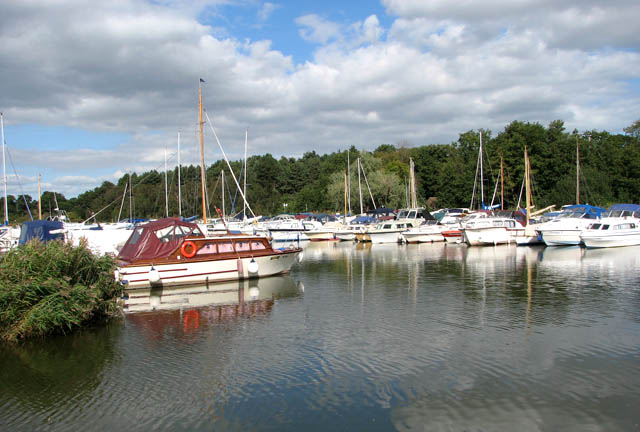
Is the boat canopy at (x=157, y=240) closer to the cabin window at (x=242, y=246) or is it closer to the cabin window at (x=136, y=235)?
the cabin window at (x=136, y=235)

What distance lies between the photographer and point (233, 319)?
16.4m

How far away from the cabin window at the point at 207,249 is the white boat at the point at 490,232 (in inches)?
1002

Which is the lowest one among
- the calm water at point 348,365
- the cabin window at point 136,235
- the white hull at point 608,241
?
the calm water at point 348,365

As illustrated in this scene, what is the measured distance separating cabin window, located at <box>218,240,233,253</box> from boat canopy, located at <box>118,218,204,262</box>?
3.65 ft

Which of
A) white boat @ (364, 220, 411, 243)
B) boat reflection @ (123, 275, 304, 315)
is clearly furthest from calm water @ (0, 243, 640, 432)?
white boat @ (364, 220, 411, 243)

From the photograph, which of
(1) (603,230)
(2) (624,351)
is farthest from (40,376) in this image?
(1) (603,230)

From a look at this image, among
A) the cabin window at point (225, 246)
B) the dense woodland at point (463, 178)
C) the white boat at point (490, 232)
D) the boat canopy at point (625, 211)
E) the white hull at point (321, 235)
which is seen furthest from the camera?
the dense woodland at point (463, 178)

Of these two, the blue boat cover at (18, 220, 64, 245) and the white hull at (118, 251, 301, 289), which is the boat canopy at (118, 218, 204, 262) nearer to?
the white hull at (118, 251, 301, 289)

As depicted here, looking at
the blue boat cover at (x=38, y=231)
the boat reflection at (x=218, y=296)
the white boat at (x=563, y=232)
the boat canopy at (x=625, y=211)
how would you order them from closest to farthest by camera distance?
1. the boat reflection at (x=218, y=296)
2. the blue boat cover at (x=38, y=231)
3. the white boat at (x=563, y=232)
4. the boat canopy at (x=625, y=211)

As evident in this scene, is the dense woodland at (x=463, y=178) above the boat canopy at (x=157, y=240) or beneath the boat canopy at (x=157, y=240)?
above

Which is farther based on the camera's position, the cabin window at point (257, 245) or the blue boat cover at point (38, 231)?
the blue boat cover at point (38, 231)

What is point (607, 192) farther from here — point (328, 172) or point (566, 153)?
point (328, 172)

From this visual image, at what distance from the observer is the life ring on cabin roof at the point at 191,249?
72.7ft

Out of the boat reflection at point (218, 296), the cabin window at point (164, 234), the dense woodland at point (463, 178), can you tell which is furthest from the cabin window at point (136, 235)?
the dense woodland at point (463, 178)
